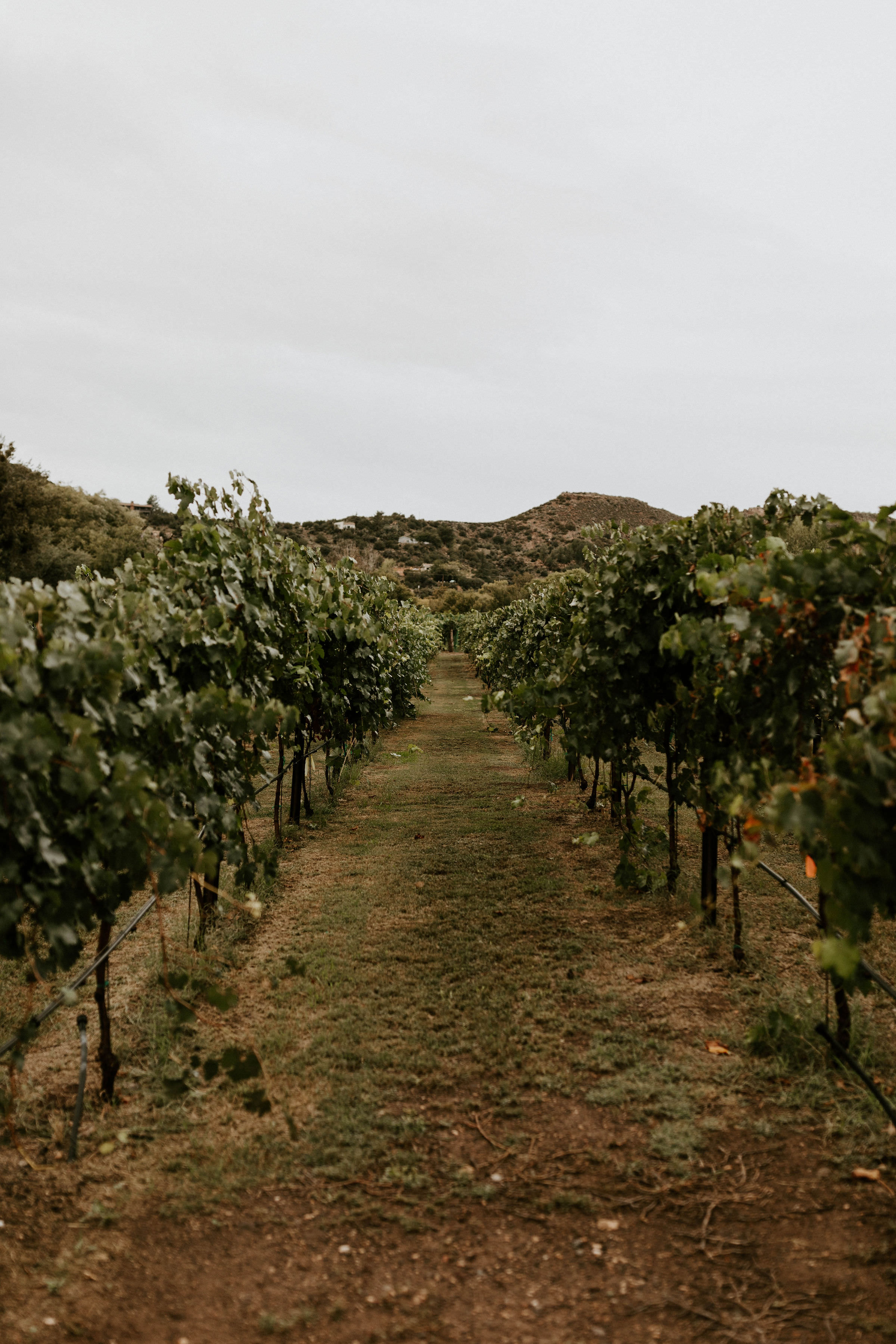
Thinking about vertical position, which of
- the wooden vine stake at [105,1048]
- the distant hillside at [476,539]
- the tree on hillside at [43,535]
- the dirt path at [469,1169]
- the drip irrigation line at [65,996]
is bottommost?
the dirt path at [469,1169]

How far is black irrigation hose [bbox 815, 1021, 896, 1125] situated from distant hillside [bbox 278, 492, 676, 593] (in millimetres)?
57598

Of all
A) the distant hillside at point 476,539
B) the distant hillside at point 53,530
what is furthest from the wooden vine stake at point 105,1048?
the distant hillside at point 476,539

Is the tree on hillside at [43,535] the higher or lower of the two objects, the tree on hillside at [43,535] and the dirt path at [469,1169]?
the higher

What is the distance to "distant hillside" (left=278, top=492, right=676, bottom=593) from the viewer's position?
66812 millimetres

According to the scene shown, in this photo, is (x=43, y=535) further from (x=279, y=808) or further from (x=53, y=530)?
(x=279, y=808)

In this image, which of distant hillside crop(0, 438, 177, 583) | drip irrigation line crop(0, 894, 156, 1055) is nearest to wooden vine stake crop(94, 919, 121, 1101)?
Answer: drip irrigation line crop(0, 894, 156, 1055)

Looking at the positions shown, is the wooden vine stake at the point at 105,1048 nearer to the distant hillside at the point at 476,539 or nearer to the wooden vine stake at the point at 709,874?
the wooden vine stake at the point at 709,874

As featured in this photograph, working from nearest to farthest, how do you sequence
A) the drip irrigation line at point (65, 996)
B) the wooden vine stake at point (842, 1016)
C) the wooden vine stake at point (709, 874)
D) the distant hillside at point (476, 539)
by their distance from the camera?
the drip irrigation line at point (65, 996) → the wooden vine stake at point (842, 1016) → the wooden vine stake at point (709, 874) → the distant hillside at point (476, 539)

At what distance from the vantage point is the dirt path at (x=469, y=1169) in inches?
92.3

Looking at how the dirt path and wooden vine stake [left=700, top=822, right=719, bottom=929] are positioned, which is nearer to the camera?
the dirt path

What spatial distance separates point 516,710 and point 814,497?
314 centimetres

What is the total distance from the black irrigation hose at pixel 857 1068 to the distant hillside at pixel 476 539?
5760 cm

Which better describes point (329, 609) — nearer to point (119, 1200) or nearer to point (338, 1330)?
point (119, 1200)

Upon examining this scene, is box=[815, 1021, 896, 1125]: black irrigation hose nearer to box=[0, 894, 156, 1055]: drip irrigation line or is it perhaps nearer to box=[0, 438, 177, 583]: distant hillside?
box=[0, 894, 156, 1055]: drip irrigation line
